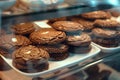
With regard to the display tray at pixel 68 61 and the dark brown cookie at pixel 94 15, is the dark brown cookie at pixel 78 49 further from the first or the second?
the dark brown cookie at pixel 94 15

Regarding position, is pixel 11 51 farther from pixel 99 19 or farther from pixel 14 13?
pixel 99 19

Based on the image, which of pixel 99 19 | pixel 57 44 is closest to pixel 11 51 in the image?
pixel 57 44

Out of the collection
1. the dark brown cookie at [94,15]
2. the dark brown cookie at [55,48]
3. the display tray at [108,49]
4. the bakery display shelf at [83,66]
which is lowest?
the bakery display shelf at [83,66]

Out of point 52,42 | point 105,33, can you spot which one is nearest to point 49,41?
point 52,42

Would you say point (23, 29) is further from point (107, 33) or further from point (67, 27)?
point (107, 33)

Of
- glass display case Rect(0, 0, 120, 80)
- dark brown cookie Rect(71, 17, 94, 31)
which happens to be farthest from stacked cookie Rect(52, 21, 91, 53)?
dark brown cookie Rect(71, 17, 94, 31)

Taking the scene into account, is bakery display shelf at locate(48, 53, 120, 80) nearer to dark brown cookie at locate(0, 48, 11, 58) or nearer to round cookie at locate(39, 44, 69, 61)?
round cookie at locate(39, 44, 69, 61)

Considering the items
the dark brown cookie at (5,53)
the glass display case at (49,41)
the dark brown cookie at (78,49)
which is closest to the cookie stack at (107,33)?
the glass display case at (49,41)
